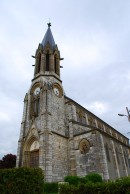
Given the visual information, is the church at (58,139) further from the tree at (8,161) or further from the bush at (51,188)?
the tree at (8,161)

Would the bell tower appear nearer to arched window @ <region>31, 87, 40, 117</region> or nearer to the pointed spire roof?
→ arched window @ <region>31, 87, 40, 117</region>

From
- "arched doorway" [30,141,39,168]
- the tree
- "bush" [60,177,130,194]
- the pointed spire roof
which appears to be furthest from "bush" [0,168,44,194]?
the pointed spire roof

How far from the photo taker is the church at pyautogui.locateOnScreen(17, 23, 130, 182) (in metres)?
20.4

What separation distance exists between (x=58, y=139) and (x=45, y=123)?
2657 mm

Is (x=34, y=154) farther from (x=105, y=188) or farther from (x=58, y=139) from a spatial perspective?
(x=105, y=188)

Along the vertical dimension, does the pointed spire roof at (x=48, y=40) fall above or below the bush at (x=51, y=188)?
above

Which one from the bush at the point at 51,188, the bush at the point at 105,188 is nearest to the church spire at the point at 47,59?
the bush at the point at 51,188

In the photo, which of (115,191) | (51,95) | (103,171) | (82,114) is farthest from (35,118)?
(115,191)

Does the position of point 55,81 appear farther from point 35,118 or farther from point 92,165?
point 92,165

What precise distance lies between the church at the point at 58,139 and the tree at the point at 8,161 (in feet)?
29.4

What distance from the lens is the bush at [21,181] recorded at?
9914 mm

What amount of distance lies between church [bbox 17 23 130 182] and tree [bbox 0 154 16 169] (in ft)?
29.4

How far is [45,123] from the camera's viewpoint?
874 inches

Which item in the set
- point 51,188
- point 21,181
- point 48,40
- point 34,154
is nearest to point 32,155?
point 34,154
